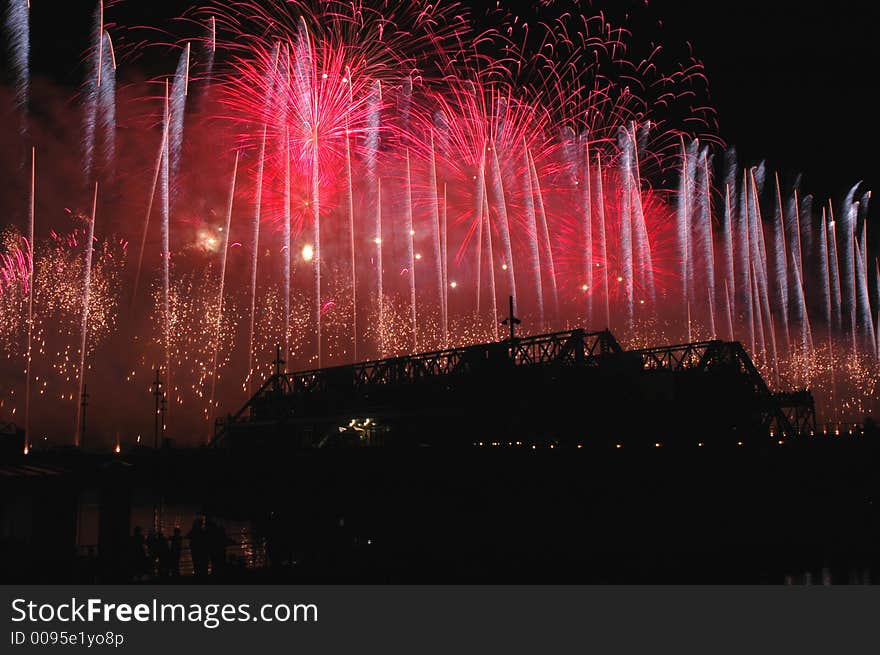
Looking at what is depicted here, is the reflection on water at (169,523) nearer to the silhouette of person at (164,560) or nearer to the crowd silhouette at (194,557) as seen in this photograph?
the crowd silhouette at (194,557)

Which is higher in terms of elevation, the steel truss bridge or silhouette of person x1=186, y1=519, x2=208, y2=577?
the steel truss bridge

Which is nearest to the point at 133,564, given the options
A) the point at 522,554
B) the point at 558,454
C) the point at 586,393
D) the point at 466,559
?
the point at 466,559

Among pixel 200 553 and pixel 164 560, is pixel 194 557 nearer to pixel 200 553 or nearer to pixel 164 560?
pixel 200 553

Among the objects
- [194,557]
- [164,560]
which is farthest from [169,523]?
[164,560]

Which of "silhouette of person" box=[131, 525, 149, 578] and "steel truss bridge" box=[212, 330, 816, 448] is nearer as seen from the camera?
"silhouette of person" box=[131, 525, 149, 578]

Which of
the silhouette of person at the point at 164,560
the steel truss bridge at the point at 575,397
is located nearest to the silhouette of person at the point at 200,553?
the silhouette of person at the point at 164,560

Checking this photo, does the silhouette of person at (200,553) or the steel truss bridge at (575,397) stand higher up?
the steel truss bridge at (575,397)
